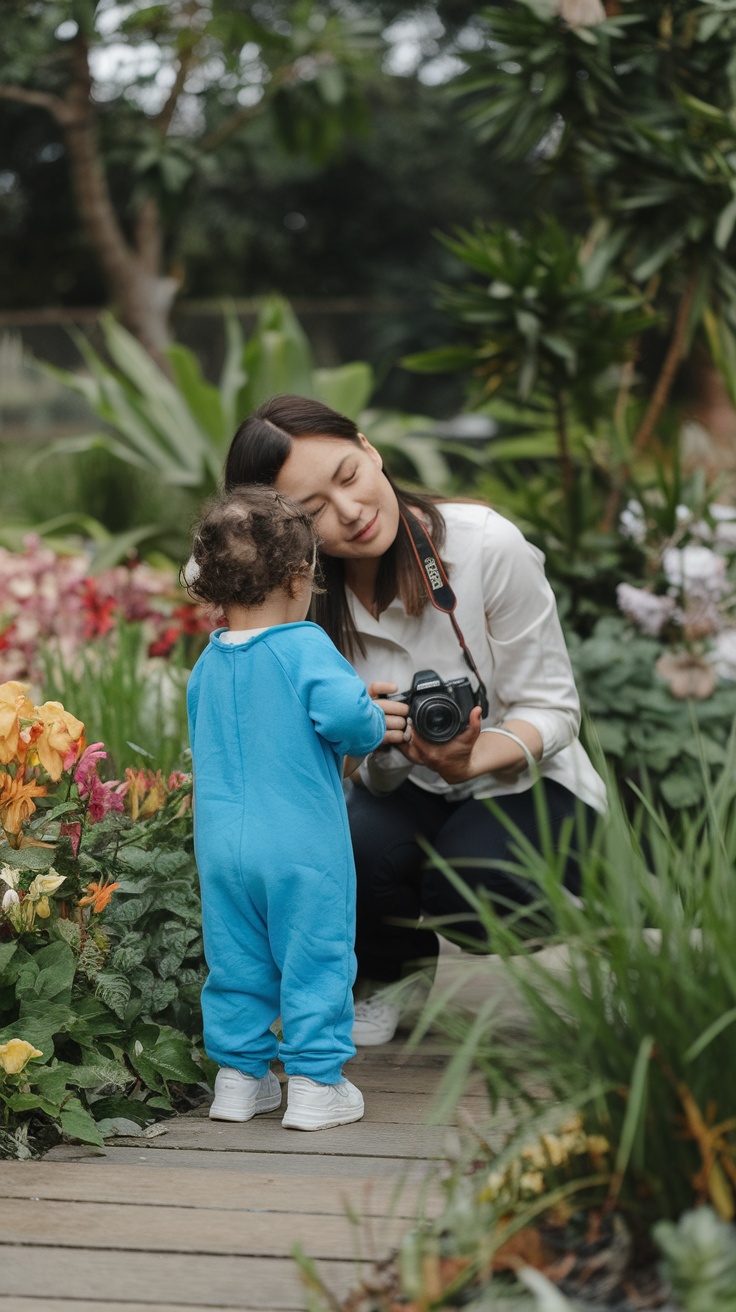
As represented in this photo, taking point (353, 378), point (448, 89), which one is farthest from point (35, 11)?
point (448, 89)

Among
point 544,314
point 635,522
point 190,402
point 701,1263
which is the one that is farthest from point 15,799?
point 190,402

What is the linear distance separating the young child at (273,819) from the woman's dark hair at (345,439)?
0.23 m

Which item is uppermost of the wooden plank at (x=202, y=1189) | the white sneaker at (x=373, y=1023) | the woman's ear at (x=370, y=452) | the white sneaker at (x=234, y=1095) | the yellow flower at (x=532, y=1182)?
the woman's ear at (x=370, y=452)

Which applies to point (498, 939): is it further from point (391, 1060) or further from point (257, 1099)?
point (391, 1060)

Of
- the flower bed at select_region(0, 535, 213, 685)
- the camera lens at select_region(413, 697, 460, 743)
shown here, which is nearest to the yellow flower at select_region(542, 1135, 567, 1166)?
the camera lens at select_region(413, 697, 460, 743)

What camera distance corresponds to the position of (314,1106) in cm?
198

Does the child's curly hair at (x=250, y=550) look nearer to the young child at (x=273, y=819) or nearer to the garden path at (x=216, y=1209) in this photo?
the young child at (x=273, y=819)

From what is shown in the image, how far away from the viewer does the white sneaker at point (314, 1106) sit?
77.9 inches

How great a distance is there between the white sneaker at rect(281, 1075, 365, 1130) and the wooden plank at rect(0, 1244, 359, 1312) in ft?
1.63

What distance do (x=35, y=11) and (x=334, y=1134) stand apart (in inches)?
300

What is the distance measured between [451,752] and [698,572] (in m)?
1.75

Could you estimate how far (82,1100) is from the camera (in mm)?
2014

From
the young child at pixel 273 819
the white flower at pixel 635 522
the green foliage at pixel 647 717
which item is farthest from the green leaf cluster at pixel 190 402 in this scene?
the young child at pixel 273 819

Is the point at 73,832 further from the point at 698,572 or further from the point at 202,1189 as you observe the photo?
the point at 698,572
